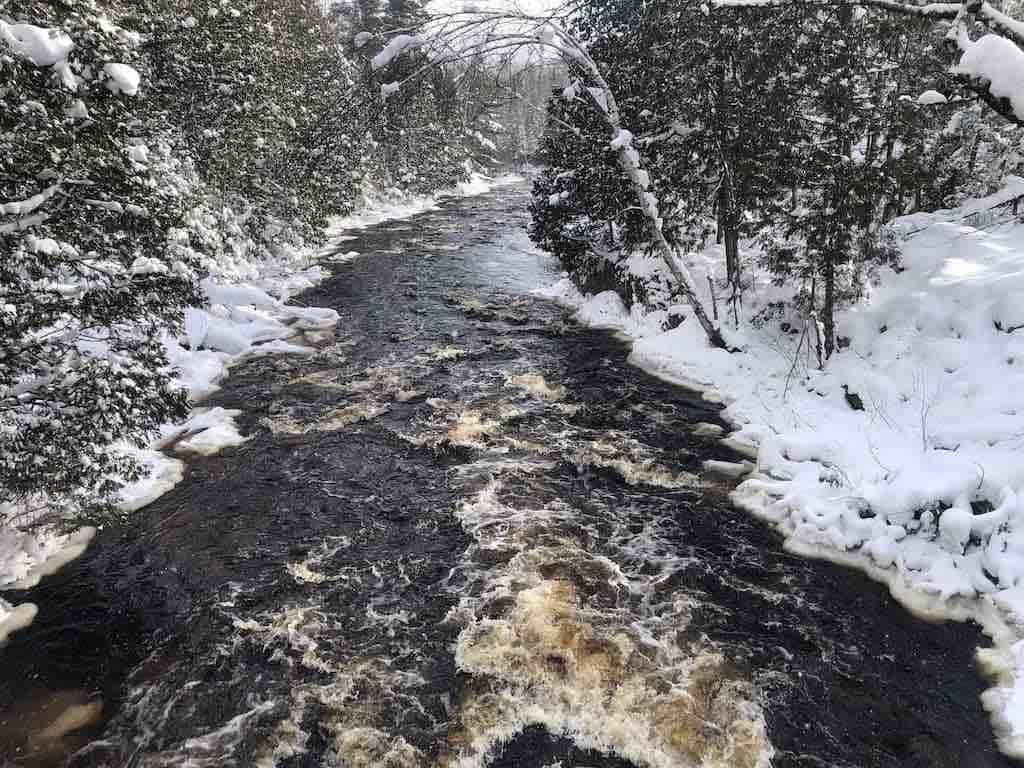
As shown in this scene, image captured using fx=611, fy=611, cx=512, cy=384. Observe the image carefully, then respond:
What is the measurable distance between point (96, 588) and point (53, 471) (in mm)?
2268

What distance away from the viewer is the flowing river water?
6.12 metres

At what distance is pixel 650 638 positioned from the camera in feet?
23.9

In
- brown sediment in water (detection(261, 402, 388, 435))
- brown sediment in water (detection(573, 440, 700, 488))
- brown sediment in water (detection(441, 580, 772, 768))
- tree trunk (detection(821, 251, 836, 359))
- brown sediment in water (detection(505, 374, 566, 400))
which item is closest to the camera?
brown sediment in water (detection(441, 580, 772, 768))

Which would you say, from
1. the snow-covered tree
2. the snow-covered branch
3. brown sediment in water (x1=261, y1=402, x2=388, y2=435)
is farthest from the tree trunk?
the snow-covered tree

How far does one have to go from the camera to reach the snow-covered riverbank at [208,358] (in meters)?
8.77

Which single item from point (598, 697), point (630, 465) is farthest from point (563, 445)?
point (598, 697)

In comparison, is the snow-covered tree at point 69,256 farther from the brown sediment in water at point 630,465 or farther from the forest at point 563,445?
the brown sediment in water at point 630,465

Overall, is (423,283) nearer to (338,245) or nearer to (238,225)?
(238,225)

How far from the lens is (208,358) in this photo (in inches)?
653

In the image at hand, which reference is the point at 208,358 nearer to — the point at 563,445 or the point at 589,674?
the point at 563,445

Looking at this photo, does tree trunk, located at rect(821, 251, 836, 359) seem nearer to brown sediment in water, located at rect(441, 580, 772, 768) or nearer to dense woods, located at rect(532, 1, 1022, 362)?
dense woods, located at rect(532, 1, 1022, 362)

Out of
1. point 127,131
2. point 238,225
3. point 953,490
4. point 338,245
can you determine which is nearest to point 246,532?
point 127,131

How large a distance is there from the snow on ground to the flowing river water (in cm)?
40

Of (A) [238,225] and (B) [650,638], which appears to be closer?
(B) [650,638]
